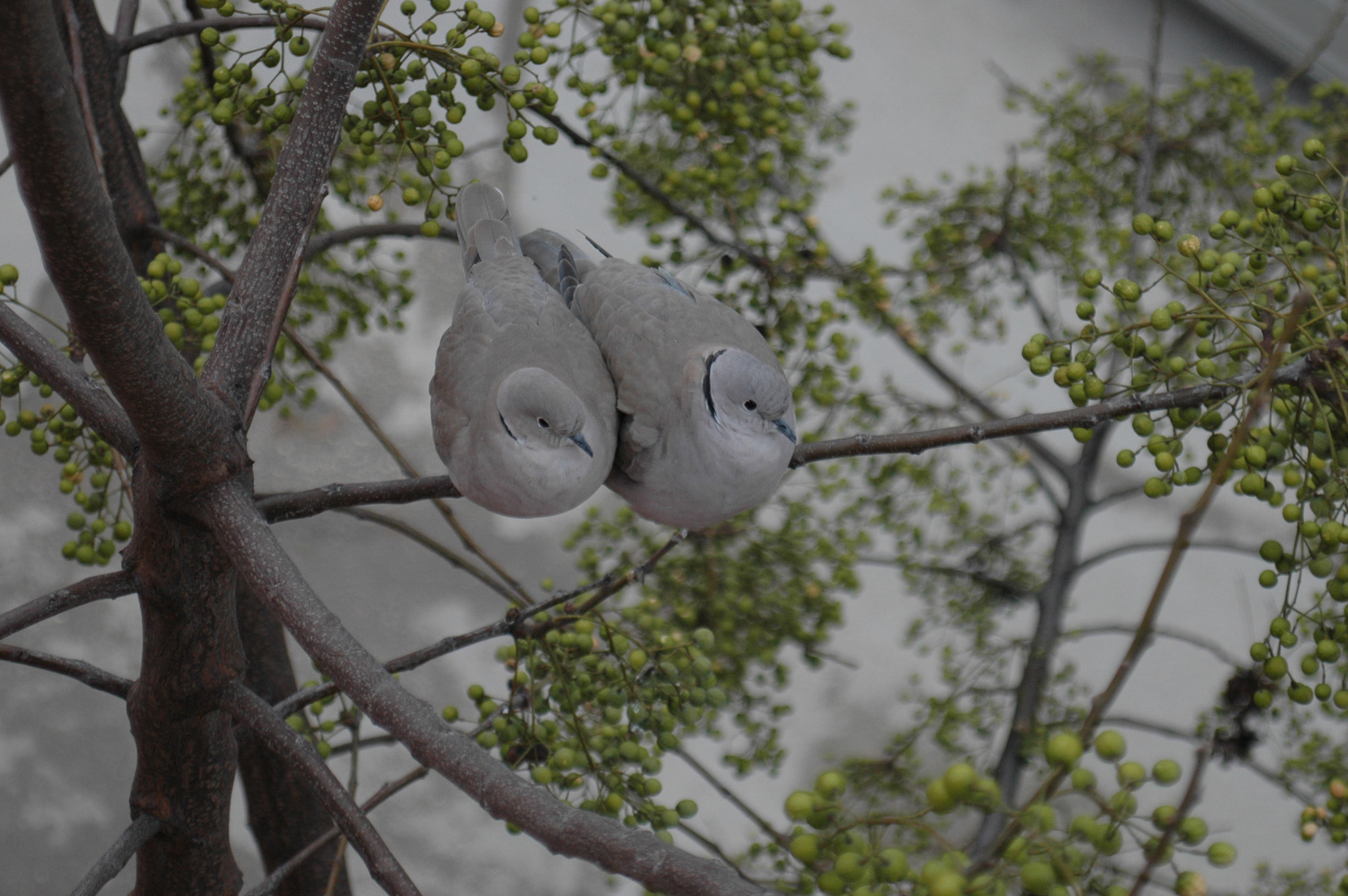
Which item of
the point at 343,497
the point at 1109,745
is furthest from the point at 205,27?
the point at 1109,745

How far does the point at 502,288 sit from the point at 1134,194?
97 cm

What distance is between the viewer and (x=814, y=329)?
99 centimetres

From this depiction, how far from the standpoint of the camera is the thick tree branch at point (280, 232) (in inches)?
23.0

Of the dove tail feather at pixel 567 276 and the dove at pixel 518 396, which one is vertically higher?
the dove tail feather at pixel 567 276

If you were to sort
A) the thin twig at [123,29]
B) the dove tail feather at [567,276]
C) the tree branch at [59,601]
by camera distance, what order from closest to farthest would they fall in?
the tree branch at [59,601] → the dove tail feather at [567,276] → the thin twig at [123,29]

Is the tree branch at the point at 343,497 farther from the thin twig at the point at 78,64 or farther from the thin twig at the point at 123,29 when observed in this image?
the thin twig at the point at 123,29

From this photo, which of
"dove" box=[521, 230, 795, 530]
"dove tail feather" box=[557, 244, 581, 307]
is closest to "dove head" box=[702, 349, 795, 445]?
"dove" box=[521, 230, 795, 530]

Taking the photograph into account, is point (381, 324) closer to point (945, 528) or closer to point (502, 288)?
point (502, 288)

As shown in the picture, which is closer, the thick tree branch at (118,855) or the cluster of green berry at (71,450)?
the thick tree branch at (118,855)

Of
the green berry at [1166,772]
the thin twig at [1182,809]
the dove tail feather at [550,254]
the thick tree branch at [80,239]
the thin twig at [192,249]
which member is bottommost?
the thin twig at [1182,809]

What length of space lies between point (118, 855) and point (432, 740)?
0.93ft

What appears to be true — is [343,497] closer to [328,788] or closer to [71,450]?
[328,788]

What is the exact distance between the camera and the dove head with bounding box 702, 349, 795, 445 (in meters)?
0.63

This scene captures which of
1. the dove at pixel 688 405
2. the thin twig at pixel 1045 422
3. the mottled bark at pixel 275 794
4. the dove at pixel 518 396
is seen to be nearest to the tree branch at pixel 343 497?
the dove at pixel 518 396
